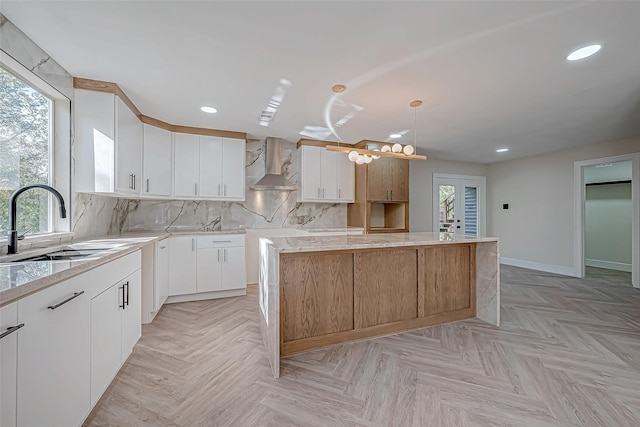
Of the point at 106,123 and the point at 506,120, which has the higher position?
the point at 506,120

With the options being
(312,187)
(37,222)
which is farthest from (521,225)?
(37,222)

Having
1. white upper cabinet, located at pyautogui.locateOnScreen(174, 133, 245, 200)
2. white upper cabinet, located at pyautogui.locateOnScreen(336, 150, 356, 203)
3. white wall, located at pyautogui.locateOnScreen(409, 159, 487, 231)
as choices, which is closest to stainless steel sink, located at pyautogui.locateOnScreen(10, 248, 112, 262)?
white upper cabinet, located at pyautogui.locateOnScreen(174, 133, 245, 200)

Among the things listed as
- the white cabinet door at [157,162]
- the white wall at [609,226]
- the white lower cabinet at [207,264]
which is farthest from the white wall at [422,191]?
the white cabinet door at [157,162]

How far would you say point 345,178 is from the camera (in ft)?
15.0

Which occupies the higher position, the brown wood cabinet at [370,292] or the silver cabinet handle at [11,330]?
the silver cabinet handle at [11,330]

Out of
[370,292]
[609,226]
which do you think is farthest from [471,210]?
[370,292]

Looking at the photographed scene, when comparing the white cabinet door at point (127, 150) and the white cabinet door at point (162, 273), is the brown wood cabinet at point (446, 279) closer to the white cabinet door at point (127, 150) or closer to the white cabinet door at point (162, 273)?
the white cabinet door at point (162, 273)

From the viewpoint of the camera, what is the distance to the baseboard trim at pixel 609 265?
5317mm

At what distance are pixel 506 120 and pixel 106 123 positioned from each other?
4631 millimetres

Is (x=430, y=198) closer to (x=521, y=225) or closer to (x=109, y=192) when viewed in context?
(x=521, y=225)

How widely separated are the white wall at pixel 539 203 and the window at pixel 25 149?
7.51 meters

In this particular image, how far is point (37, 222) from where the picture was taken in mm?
2035

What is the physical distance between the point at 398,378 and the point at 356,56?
244 centimetres

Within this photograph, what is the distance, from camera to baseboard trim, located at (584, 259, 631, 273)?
5.32m
